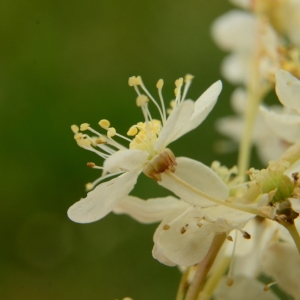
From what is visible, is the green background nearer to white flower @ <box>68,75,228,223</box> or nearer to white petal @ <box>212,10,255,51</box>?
white petal @ <box>212,10,255,51</box>

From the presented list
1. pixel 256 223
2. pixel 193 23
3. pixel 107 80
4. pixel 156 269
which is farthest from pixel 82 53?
pixel 256 223

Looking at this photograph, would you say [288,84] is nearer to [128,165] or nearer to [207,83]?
[128,165]

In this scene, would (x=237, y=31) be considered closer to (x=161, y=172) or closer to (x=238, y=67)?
(x=238, y=67)

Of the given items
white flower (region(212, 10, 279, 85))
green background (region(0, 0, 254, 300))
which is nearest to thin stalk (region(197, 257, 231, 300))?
white flower (region(212, 10, 279, 85))

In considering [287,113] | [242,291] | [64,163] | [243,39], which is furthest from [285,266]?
[64,163]

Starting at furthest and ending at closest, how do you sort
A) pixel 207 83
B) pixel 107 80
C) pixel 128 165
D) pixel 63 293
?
pixel 107 80, pixel 207 83, pixel 63 293, pixel 128 165

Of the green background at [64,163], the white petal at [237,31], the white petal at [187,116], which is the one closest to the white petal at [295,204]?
the white petal at [187,116]
